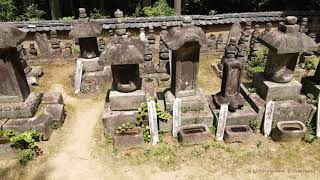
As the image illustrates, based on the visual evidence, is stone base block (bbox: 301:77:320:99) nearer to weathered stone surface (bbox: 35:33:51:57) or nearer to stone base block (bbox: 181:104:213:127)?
stone base block (bbox: 181:104:213:127)

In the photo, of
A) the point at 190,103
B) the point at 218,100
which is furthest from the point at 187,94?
the point at 218,100

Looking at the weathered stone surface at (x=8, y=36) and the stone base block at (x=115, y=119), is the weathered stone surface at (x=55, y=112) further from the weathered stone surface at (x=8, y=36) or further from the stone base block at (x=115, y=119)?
the weathered stone surface at (x=8, y=36)

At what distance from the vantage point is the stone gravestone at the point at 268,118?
6.53 meters

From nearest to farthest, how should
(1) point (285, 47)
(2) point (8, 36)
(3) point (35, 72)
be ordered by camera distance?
(2) point (8, 36)
(1) point (285, 47)
(3) point (35, 72)

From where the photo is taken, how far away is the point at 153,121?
6.47m

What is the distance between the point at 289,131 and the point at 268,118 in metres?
0.56

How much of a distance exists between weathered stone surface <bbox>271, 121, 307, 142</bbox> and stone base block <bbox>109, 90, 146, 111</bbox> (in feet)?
11.3

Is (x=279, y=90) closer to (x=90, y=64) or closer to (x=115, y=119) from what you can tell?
(x=115, y=119)

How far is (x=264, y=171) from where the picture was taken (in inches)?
230

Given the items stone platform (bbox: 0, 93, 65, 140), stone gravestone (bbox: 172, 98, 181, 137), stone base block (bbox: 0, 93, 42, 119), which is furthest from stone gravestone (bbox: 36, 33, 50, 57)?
stone gravestone (bbox: 172, 98, 181, 137)

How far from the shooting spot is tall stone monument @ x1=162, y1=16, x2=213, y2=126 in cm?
599

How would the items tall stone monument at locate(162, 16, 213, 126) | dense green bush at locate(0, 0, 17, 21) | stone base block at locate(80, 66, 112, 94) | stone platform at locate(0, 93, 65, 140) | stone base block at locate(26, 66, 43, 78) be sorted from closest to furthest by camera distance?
tall stone monument at locate(162, 16, 213, 126) → stone platform at locate(0, 93, 65, 140) → stone base block at locate(80, 66, 112, 94) → stone base block at locate(26, 66, 43, 78) → dense green bush at locate(0, 0, 17, 21)

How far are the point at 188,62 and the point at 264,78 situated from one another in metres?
2.26

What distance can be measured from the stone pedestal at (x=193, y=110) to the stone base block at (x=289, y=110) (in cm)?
129
